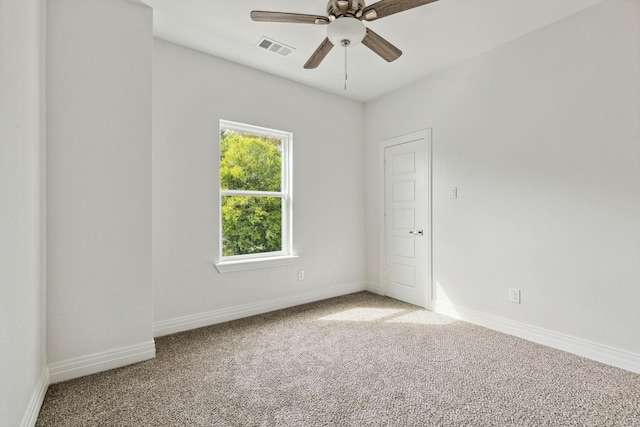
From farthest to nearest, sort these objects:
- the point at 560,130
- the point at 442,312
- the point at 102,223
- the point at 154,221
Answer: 1. the point at 442,312
2. the point at 154,221
3. the point at 560,130
4. the point at 102,223

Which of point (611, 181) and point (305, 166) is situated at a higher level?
point (305, 166)

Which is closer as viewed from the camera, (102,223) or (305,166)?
(102,223)

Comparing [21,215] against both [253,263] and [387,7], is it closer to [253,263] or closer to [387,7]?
[253,263]

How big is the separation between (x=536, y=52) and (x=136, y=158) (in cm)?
346

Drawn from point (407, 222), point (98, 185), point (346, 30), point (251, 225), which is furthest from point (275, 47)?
point (407, 222)

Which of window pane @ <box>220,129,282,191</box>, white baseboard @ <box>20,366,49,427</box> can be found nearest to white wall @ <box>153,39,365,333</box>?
window pane @ <box>220,129,282,191</box>

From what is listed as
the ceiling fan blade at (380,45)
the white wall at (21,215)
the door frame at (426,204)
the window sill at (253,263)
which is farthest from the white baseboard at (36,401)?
the door frame at (426,204)

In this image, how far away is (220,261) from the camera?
3158 millimetres

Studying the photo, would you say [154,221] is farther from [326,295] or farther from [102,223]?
[326,295]

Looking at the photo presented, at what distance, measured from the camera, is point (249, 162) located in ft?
11.3

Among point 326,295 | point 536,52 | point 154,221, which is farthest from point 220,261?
point 536,52

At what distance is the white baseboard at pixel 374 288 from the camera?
4191mm

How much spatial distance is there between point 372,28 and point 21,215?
274 cm

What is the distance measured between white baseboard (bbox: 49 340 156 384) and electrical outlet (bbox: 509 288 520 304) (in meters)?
3.12
